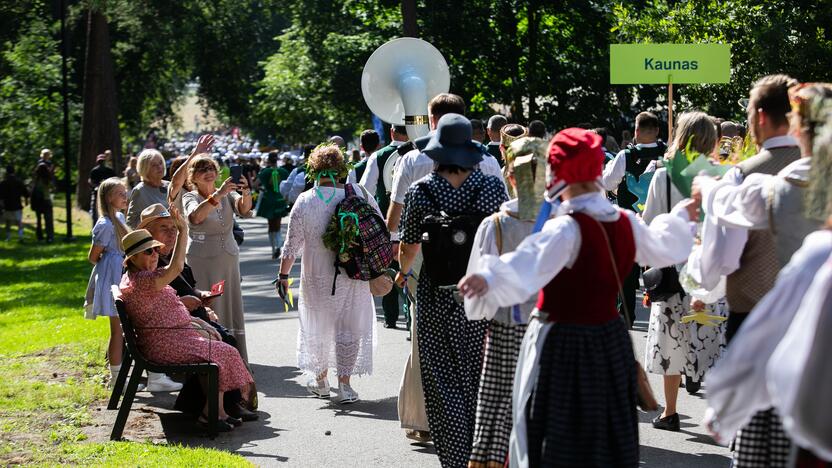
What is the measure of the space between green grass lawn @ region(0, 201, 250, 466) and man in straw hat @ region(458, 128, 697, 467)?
2623 millimetres

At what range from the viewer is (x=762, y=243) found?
5.16 metres

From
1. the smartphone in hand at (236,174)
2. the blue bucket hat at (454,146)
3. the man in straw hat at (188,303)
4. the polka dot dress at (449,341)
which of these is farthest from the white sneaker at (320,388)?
the blue bucket hat at (454,146)

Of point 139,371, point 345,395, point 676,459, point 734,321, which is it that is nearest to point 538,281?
point 734,321

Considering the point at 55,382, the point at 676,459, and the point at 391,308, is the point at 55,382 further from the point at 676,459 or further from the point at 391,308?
the point at 676,459

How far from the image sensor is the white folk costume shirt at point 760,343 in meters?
3.57

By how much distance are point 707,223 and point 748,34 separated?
16336 millimetres

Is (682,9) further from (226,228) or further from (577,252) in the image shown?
(577,252)

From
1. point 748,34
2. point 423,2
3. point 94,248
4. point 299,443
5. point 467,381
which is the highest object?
point 423,2

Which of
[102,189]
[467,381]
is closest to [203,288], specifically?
[102,189]

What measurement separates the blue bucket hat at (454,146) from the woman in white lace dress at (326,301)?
2279mm

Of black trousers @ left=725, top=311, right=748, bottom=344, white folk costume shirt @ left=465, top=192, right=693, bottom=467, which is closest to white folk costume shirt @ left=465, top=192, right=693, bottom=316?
white folk costume shirt @ left=465, top=192, right=693, bottom=467

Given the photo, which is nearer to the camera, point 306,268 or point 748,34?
point 306,268

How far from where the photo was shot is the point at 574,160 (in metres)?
4.83

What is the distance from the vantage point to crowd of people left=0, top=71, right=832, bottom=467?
152 inches
